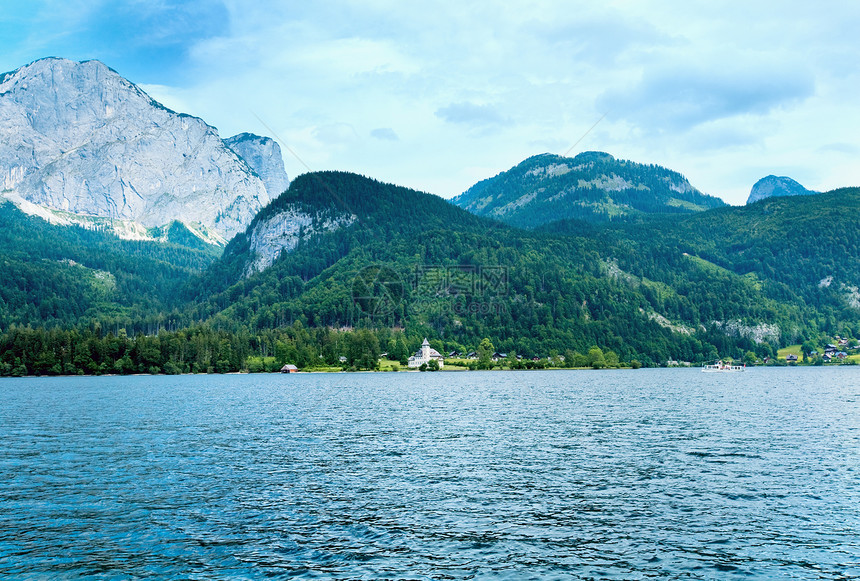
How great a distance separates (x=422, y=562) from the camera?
30797 millimetres

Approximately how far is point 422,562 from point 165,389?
132m

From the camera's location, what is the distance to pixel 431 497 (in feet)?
144

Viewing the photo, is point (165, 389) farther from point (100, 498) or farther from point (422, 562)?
point (422, 562)

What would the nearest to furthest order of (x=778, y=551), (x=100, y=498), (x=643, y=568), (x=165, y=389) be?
1. (x=643, y=568)
2. (x=778, y=551)
3. (x=100, y=498)
4. (x=165, y=389)

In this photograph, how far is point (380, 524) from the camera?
122ft

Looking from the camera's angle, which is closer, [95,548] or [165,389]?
[95,548]

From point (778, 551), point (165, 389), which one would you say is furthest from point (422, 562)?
point (165, 389)

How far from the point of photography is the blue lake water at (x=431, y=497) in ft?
102

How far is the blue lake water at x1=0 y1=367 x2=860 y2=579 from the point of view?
30953mm

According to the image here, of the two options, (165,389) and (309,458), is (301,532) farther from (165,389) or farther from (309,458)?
(165,389)

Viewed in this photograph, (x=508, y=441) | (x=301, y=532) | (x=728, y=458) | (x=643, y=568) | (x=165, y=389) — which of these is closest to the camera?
(x=643, y=568)

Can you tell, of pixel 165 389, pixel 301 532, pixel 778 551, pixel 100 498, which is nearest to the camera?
pixel 778 551

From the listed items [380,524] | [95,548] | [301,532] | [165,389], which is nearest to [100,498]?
[95,548]

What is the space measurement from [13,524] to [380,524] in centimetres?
2097
